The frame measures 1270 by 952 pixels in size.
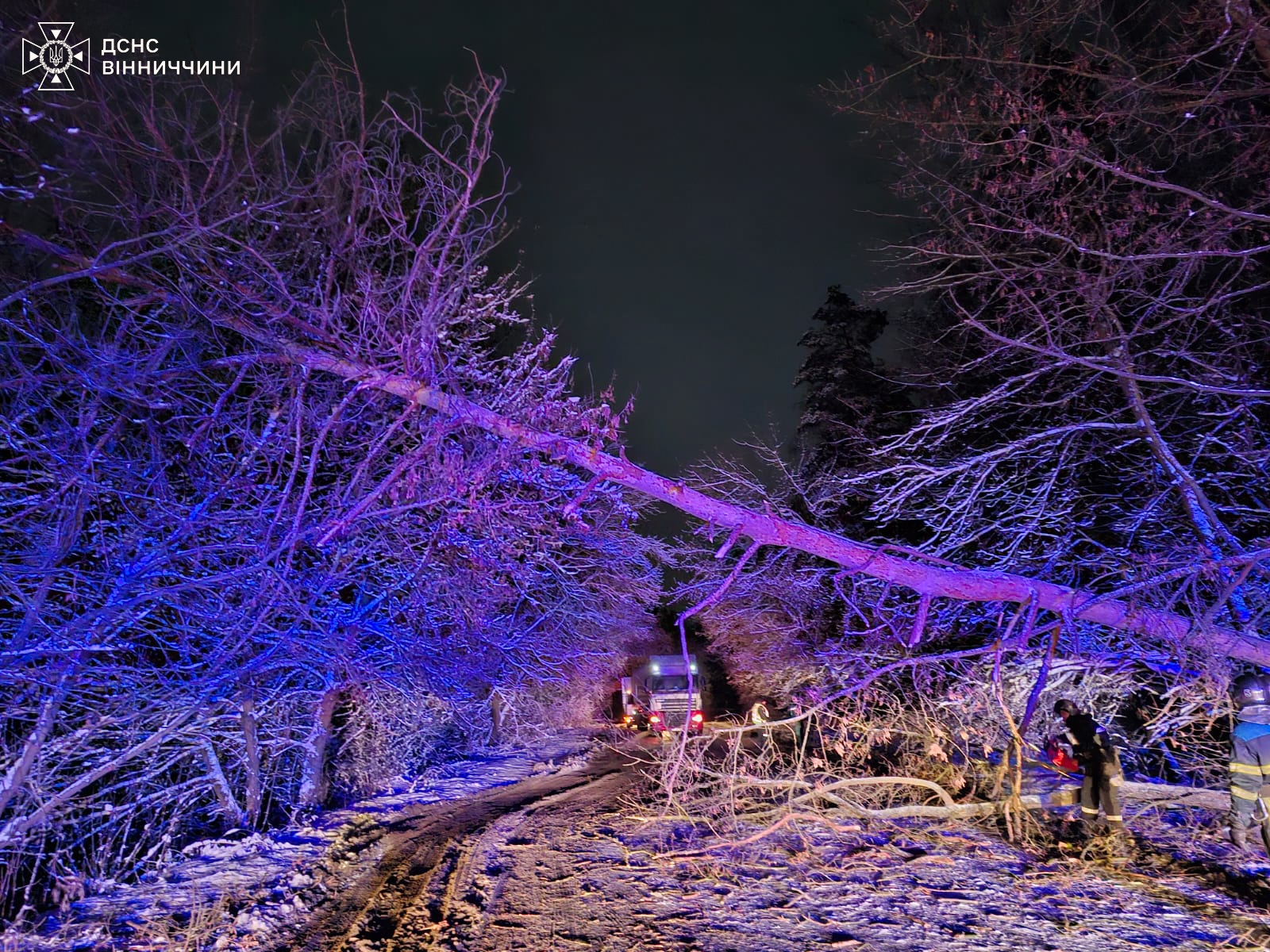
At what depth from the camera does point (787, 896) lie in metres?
5.46

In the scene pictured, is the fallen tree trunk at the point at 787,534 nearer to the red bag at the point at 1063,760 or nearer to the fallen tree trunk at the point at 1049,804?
the red bag at the point at 1063,760

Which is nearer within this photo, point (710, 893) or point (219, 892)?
point (710, 893)

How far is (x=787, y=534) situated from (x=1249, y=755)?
146 inches

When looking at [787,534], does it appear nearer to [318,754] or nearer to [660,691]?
[318,754]

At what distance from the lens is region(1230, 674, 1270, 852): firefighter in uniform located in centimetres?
511

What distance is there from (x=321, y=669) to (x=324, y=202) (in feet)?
18.7

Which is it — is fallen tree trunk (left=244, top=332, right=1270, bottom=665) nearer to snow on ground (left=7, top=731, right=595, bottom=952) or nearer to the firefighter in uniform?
the firefighter in uniform

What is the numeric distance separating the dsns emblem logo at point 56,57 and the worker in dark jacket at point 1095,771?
9266 mm

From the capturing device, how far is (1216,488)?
8.55 meters

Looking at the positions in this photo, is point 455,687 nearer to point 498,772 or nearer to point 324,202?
point 498,772

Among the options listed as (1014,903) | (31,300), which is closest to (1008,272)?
(1014,903)

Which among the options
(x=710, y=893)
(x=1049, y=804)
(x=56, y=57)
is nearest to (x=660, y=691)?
(x=1049, y=804)

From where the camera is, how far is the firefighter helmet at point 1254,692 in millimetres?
5293

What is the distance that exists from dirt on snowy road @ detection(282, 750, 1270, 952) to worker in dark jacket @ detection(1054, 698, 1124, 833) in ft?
1.40
